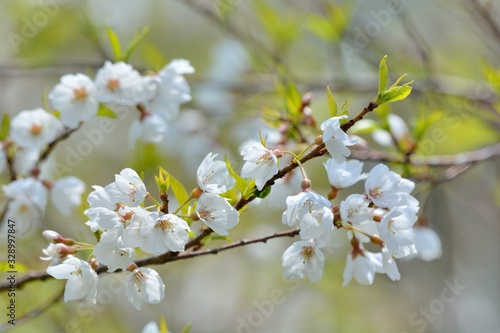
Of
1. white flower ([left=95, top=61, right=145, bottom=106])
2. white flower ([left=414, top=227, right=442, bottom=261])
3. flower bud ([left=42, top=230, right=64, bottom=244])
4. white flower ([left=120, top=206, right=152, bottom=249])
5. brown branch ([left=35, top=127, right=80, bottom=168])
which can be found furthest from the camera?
white flower ([left=414, top=227, right=442, bottom=261])

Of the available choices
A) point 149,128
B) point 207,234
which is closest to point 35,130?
point 149,128

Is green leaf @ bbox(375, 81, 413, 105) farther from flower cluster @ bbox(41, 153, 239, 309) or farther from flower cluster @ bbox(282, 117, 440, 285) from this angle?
flower cluster @ bbox(41, 153, 239, 309)

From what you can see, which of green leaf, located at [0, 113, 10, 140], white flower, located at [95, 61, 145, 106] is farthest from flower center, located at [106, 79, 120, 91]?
green leaf, located at [0, 113, 10, 140]

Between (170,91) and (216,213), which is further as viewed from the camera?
(170,91)

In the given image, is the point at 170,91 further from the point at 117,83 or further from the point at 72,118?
the point at 72,118

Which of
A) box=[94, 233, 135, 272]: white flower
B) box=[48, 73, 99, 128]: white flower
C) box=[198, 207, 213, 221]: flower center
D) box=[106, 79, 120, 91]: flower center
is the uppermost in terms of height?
box=[198, 207, 213, 221]: flower center

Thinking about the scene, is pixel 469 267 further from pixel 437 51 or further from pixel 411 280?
pixel 437 51

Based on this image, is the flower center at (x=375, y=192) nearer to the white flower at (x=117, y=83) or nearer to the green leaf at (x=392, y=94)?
the green leaf at (x=392, y=94)
